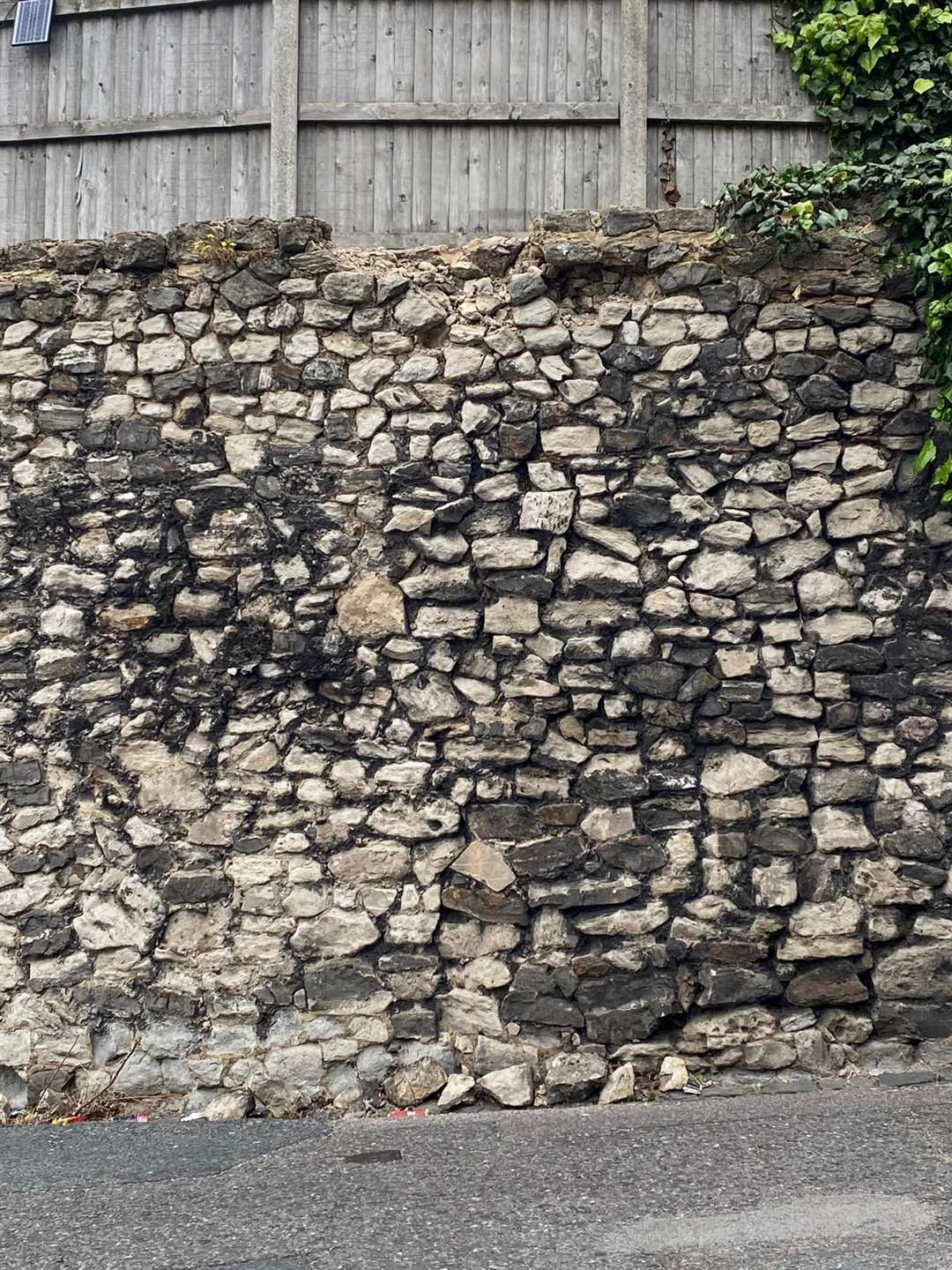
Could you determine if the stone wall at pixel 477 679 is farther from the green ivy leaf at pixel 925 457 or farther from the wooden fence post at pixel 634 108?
the wooden fence post at pixel 634 108

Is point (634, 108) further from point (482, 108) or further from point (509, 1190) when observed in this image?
point (509, 1190)

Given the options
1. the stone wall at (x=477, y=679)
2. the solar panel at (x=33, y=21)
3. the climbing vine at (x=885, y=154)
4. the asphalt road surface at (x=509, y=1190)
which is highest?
the solar panel at (x=33, y=21)

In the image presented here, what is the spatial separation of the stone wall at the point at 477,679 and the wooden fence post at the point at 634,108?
26.7 inches

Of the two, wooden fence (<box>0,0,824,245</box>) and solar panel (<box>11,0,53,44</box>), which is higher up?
solar panel (<box>11,0,53,44</box>)

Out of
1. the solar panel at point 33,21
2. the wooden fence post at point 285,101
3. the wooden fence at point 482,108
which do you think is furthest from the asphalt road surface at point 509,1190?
the solar panel at point 33,21

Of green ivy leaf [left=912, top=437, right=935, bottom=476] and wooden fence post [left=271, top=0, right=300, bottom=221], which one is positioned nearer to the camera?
green ivy leaf [left=912, top=437, right=935, bottom=476]

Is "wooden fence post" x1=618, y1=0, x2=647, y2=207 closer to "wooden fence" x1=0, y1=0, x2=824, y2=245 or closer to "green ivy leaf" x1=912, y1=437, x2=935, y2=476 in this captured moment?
"wooden fence" x1=0, y1=0, x2=824, y2=245

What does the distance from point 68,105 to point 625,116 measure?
273 centimetres

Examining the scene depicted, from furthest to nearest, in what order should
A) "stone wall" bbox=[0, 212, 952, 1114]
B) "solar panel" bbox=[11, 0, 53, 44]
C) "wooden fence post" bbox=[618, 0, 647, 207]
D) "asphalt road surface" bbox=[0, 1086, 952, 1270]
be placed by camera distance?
1. "solar panel" bbox=[11, 0, 53, 44]
2. "wooden fence post" bbox=[618, 0, 647, 207]
3. "stone wall" bbox=[0, 212, 952, 1114]
4. "asphalt road surface" bbox=[0, 1086, 952, 1270]

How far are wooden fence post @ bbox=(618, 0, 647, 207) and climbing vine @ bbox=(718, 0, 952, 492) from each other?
2.06 ft

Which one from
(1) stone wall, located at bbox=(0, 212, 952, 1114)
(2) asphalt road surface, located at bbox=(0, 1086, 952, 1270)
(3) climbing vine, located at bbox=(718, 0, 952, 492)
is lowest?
(2) asphalt road surface, located at bbox=(0, 1086, 952, 1270)

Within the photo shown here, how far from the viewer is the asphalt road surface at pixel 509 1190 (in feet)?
11.2

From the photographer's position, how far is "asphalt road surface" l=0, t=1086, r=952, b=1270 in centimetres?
341

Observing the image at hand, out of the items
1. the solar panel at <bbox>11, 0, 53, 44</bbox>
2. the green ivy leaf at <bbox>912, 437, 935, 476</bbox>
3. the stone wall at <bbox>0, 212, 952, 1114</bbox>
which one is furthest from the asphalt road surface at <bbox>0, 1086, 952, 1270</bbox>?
the solar panel at <bbox>11, 0, 53, 44</bbox>
